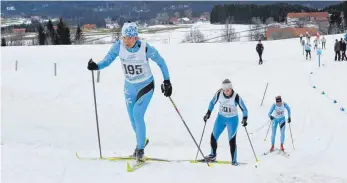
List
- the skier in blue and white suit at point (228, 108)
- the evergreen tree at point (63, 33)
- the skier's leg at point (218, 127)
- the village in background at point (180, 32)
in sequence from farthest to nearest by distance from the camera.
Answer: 1. the village in background at point (180, 32)
2. the evergreen tree at point (63, 33)
3. the skier's leg at point (218, 127)
4. the skier in blue and white suit at point (228, 108)

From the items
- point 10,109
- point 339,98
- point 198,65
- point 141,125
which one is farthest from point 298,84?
point 141,125

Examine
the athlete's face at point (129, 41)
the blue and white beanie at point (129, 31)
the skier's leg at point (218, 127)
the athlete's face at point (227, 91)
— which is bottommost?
the skier's leg at point (218, 127)

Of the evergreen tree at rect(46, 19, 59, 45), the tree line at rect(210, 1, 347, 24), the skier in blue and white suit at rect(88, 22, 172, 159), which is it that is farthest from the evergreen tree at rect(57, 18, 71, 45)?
the tree line at rect(210, 1, 347, 24)

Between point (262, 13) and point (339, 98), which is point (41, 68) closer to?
point (339, 98)

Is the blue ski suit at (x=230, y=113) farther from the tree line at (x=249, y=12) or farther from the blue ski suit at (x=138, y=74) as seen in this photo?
the tree line at (x=249, y=12)

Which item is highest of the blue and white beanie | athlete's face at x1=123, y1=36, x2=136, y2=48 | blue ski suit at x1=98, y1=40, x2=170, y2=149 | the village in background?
the blue and white beanie

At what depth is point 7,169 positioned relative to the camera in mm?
6465

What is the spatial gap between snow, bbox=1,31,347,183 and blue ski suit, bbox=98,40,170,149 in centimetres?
84

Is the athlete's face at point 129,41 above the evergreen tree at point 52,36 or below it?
above

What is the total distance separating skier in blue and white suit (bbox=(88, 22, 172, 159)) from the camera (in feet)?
21.8

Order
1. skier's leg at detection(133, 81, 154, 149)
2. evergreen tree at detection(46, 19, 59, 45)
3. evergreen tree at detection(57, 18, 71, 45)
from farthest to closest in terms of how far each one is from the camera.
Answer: evergreen tree at detection(46, 19, 59, 45), evergreen tree at detection(57, 18, 71, 45), skier's leg at detection(133, 81, 154, 149)

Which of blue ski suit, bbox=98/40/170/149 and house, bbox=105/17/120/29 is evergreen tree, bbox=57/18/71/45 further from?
blue ski suit, bbox=98/40/170/149

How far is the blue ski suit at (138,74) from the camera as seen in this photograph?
6.66m

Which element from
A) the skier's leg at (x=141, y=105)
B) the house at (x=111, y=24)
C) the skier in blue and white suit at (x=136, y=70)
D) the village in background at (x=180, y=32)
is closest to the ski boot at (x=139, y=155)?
the skier in blue and white suit at (x=136, y=70)
